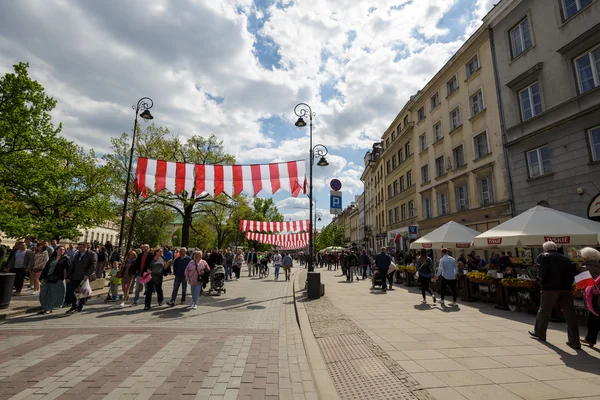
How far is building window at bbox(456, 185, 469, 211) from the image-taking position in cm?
2038

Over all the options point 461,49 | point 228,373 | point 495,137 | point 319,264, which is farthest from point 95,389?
point 319,264

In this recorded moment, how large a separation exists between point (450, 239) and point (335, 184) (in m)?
5.46

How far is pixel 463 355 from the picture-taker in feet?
15.5

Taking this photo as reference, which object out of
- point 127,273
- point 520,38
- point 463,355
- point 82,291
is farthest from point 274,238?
point 463,355

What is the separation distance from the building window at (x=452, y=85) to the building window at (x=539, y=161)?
8630mm

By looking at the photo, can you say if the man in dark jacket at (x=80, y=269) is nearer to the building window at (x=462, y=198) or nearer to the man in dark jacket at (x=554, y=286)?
the man in dark jacket at (x=554, y=286)

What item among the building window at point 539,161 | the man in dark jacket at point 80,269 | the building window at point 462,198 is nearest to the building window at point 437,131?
the building window at point 462,198

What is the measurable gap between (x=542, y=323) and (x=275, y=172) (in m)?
9.73

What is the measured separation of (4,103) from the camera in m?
18.5

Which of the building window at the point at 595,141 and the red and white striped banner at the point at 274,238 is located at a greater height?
the building window at the point at 595,141

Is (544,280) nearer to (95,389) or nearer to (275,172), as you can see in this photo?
(95,389)

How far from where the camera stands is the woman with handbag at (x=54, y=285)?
835cm

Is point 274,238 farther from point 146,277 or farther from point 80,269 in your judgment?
point 80,269

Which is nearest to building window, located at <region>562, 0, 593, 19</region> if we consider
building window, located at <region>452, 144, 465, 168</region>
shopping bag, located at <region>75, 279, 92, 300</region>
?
building window, located at <region>452, 144, 465, 168</region>
